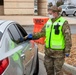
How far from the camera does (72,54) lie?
1065 cm

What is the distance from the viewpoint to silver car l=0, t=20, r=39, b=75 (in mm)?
4895

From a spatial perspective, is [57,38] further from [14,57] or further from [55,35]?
[14,57]

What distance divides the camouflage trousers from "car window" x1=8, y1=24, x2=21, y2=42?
2.26 ft

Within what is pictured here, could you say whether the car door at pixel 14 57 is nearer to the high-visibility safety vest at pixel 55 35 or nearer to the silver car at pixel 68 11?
the high-visibility safety vest at pixel 55 35

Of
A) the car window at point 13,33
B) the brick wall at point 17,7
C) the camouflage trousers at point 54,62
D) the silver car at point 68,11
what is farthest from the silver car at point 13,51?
the silver car at point 68,11

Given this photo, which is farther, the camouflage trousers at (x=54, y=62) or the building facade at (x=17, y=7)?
the building facade at (x=17, y=7)

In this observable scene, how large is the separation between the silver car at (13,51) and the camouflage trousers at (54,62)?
A: 0.38 meters

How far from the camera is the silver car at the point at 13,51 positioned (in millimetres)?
4895

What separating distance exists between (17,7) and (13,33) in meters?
33.9

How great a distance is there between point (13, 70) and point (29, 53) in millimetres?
1545

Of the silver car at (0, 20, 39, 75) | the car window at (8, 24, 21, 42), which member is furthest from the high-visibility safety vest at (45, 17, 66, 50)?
the car window at (8, 24, 21, 42)

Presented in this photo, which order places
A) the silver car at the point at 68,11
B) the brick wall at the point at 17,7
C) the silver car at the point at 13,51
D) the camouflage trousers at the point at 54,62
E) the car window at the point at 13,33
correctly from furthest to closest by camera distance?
the silver car at the point at 68,11
the brick wall at the point at 17,7
the camouflage trousers at the point at 54,62
the car window at the point at 13,33
the silver car at the point at 13,51

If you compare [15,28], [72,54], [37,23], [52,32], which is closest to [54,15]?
[52,32]

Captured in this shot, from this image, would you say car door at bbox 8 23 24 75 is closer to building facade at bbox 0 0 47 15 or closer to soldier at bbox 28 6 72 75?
soldier at bbox 28 6 72 75
